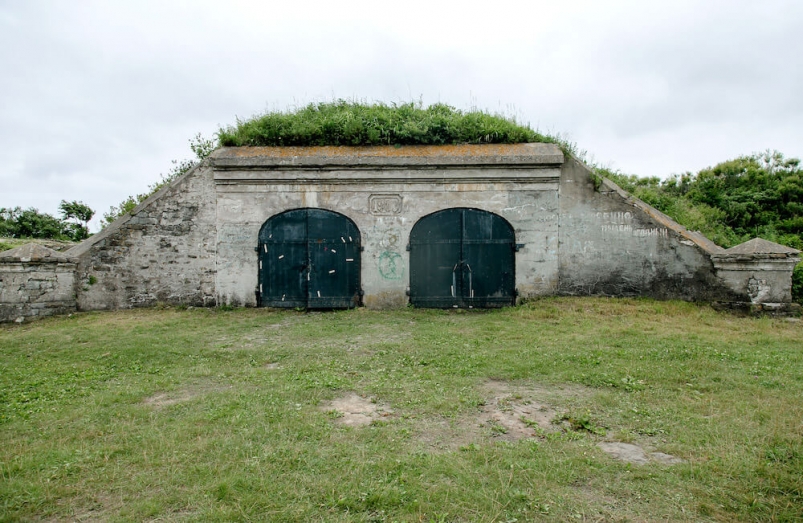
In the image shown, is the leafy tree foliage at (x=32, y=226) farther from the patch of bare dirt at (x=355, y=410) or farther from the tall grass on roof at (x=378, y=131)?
the patch of bare dirt at (x=355, y=410)

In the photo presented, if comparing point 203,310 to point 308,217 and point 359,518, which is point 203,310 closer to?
point 308,217


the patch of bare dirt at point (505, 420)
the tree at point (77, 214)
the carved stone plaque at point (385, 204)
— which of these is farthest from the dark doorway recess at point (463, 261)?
the tree at point (77, 214)

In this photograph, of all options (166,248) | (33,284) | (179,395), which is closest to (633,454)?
(179,395)

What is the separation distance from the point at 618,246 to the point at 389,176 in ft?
18.3

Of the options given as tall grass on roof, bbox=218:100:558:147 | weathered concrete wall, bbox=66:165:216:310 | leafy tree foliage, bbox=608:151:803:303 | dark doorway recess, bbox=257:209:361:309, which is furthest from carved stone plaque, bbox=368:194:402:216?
leafy tree foliage, bbox=608:151:803:303

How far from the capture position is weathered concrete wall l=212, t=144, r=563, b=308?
34.3 ft

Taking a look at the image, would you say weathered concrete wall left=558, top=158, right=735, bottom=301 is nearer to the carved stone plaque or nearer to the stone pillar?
the stone pillar

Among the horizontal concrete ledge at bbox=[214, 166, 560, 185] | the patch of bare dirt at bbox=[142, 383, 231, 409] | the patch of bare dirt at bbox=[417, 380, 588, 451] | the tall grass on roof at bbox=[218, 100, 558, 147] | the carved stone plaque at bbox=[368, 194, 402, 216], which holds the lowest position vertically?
the patch of bare dirt at bbox=[417, 380, 588, 451]

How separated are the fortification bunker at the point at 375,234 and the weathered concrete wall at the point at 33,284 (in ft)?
1.49

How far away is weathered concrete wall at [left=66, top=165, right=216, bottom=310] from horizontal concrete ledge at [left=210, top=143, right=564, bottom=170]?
1.05m

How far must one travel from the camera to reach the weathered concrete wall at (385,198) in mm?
10461

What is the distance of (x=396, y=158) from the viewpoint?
1046 cm

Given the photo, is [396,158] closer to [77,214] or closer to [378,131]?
[378,131]

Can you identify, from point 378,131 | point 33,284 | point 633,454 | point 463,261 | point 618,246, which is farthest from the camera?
point 378,131
